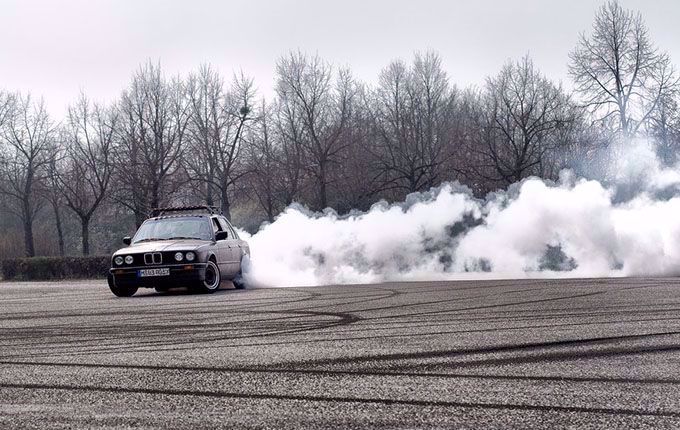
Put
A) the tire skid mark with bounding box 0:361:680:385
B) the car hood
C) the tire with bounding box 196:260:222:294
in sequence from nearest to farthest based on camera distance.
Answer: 1. the tire skid mark with bounding box 0:361:680:385
2. the car hood
3. the tire with bounding box 196:260:222:294

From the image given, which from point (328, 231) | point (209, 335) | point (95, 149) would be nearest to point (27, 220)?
point (95, 149)

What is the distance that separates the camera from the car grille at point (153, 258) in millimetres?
17156

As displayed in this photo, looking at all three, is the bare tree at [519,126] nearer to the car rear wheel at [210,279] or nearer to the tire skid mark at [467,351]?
the car rear wheel at [210,279]

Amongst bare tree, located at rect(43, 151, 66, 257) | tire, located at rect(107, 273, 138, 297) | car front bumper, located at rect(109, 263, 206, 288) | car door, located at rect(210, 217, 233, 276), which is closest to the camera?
car front bumper, located at rect(109, 263, 206, 288)

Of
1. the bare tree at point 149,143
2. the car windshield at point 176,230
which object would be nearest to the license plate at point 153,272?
the car windshield at point 176,230

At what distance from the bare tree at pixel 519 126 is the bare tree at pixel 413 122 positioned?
2.52 meters

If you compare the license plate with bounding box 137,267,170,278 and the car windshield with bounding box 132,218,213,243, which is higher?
the car windshield with bounding box 132,218,213,243

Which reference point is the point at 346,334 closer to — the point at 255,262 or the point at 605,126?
the point at 255,262

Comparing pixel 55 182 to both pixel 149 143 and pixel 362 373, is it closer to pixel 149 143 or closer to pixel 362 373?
pixel 149 143

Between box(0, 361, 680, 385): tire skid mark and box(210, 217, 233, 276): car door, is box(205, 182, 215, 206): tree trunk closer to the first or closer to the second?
box(210, 217, 233, 276): car door

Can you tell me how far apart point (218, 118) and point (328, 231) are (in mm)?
25597

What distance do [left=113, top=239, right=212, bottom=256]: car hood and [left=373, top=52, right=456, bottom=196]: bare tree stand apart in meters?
28.8

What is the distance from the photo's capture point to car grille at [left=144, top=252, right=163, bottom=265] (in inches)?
675

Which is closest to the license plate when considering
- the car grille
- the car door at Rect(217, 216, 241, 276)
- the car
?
the car
